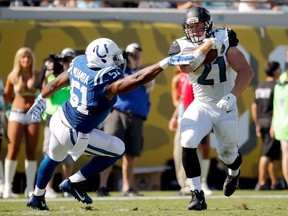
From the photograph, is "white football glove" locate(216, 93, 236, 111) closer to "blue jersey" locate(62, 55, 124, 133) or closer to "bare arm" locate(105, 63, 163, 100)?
"bare arm" locate(105, 63, 163, 100)

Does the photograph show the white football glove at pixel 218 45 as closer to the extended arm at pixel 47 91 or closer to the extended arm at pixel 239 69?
the extended arm at pixel 239 69

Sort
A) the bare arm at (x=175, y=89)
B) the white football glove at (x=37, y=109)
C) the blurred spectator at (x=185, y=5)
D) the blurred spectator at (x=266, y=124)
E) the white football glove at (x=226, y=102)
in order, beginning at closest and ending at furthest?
the white football glove at (x=226, y=102) < the white football glove at (x=37, y=109) < the bare arm at (x=175, y=89) < the blurred spectator at (x=266, y=124) < the blurred spectator at (x=185, y=5)

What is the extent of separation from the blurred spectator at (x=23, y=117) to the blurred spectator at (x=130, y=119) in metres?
0.88

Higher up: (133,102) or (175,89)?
(175,89)

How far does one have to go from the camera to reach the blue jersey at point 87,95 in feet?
25.3

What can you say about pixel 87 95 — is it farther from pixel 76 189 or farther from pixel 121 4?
pixel 121 4

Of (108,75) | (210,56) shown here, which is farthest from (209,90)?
(108,75)

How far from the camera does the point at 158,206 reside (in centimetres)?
861

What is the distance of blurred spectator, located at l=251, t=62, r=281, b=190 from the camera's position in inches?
461

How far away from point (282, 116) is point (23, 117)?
309cm

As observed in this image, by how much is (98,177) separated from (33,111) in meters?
3.81

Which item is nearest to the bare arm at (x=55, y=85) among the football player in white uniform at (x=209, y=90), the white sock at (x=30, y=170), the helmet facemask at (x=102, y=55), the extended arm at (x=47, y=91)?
the extended arm at (x=47, y=91)

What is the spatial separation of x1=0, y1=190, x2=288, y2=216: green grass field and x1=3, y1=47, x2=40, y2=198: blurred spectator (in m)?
0.64

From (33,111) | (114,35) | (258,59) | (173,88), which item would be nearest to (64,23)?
(114,35)
